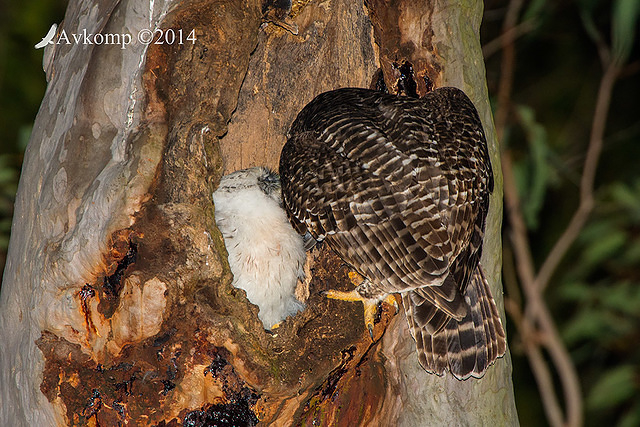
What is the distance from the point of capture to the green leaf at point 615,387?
5.38m

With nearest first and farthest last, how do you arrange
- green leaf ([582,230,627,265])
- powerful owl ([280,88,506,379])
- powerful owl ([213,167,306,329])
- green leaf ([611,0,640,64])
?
powerful owl ([280,88,506,379]) < powerful owl ([213,167,306,329]) < green leaf ([611,0,640,64]) < green leaf ([582,230,627,265])

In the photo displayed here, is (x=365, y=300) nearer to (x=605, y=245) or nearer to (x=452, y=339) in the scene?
(x=452, y=339)

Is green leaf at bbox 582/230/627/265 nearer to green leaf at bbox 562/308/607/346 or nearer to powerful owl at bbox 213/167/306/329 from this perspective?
green leaf at bbox 562/308/607/346

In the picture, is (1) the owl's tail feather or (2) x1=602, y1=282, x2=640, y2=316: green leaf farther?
(2) x1=602, y1=282, x2=640, y2=316: green leaf

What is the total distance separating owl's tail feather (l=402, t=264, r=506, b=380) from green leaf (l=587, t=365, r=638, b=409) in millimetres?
3084

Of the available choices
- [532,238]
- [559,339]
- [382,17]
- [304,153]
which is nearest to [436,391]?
[304,153]

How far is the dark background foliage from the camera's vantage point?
5.32 m

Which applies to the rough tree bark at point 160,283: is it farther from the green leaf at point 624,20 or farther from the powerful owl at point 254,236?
the green leaf at point 624,20

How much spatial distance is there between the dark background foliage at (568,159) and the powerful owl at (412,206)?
7.13 ft

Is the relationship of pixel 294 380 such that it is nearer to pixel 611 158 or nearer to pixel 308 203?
pixel 308 203

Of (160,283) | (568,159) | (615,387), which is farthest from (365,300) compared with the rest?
(568,159)

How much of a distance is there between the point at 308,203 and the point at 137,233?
27.3 inches

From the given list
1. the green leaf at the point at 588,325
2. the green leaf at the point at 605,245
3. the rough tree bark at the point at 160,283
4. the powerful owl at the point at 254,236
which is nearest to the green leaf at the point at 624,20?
the green leaf at the point at 605,245

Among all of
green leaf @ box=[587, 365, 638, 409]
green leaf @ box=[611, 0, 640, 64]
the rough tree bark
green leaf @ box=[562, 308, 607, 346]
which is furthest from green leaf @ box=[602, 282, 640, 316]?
the rough tree bark
